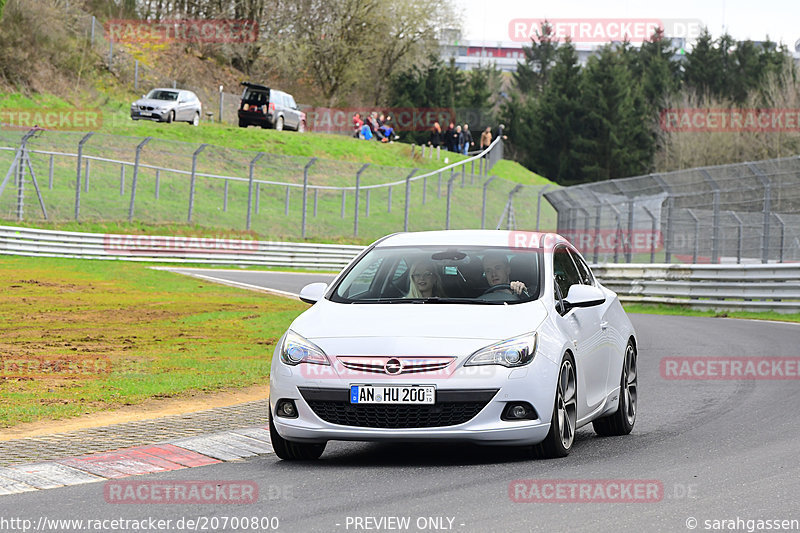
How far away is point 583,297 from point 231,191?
1270 inches

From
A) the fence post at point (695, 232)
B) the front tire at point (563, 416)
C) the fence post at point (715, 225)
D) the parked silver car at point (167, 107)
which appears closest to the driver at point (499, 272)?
the front tire at point (563, 416)

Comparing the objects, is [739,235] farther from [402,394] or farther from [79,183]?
[402,394]

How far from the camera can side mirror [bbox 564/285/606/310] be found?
8.05 m

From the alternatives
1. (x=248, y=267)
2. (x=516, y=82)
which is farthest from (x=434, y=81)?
(x=248, y=267)

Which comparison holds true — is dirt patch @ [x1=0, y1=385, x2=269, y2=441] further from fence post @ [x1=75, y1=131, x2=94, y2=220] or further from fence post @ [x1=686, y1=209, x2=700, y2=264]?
fence post @ [x1=75, y1=131, x2=94, y2=220]

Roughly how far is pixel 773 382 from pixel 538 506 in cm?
689

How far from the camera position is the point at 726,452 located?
7.92 m

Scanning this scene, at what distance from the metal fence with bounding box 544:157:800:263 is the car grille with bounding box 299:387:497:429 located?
689 inches

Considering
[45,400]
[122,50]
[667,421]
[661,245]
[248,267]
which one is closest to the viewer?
[667,421]

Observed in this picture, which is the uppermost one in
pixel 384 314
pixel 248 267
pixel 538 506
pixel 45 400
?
pixel 384 314

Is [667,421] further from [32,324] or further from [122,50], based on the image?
[122,50]

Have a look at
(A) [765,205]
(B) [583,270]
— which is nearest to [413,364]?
(B) [583,270]

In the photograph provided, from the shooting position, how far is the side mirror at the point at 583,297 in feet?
26.4

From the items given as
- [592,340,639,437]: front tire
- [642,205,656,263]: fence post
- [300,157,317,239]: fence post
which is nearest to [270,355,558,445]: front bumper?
[592,340,639,437]: front tire
